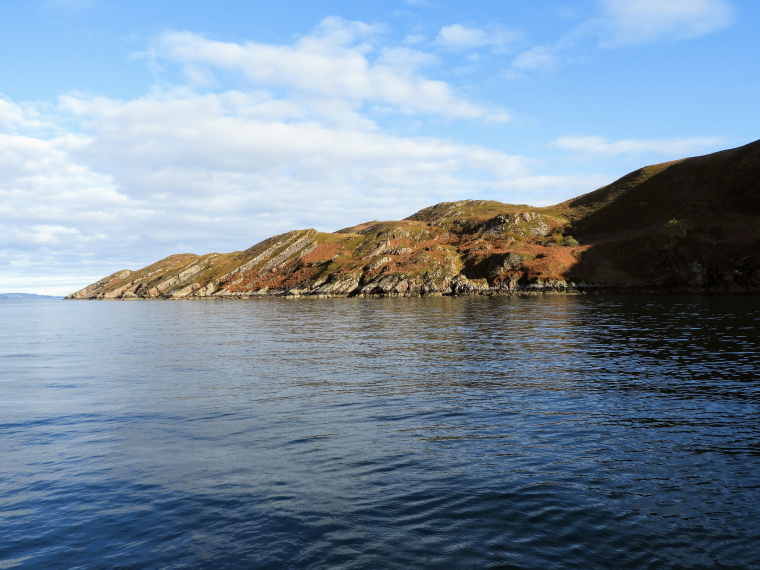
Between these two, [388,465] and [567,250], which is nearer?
[388,465]

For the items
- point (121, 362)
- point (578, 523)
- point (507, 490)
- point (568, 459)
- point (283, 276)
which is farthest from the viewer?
point (283, 276)

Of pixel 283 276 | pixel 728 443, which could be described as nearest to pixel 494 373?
pixel 728 443

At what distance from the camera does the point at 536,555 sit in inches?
339

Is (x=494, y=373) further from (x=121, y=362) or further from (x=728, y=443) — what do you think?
(x=121, y=362)

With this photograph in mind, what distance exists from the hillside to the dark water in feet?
311

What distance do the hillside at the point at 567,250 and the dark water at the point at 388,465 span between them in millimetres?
94807

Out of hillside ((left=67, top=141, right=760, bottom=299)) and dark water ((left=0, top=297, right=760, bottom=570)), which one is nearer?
dark water ((left=0, top=297, right=760, bottom=570))

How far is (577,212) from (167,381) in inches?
7059

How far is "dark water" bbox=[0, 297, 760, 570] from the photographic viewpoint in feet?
29.6

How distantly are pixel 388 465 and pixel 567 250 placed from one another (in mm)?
135426

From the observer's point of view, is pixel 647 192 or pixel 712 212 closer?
pixel 712 212

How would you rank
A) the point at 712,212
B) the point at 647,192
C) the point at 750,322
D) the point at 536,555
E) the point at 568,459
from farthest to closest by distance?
the point at 647,192 → the point at 712,212 → the point at 750,322 → the point at 568,459 → the point at 536,555

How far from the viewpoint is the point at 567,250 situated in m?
136

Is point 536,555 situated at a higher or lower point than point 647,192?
lower
